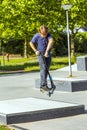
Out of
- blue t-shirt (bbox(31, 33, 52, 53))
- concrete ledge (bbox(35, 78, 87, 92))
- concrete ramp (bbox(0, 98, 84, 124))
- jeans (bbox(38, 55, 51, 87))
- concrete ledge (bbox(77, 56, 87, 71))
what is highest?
blue t-shirt (bbox(31, 33, 52, 53))

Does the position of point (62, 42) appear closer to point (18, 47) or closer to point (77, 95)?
point (18, 47)

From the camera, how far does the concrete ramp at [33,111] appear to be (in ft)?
31.1

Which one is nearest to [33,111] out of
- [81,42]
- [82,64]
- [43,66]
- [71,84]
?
[43,66]

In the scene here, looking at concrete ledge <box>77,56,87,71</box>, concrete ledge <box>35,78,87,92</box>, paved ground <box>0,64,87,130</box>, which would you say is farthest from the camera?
concrete ledge <box>77,56,87,71</box>

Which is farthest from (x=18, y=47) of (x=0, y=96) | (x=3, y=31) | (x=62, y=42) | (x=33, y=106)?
(x=33, y=106)

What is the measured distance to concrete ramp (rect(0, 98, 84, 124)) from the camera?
9484mm

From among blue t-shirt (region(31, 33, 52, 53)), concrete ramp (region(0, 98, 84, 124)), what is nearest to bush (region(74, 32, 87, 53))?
blue t-shirt (region(31, 33, 52, 53))

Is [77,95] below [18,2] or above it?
below

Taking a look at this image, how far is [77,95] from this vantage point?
1468 cm

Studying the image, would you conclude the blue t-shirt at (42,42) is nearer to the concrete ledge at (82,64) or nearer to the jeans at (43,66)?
the jeans at (43,66)

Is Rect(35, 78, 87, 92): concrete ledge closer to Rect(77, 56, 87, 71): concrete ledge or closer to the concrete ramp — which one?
the concrete ramp

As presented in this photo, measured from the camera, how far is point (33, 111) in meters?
9.67

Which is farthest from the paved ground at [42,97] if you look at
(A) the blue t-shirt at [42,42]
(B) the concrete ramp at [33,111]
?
(A) the blue t-shirt at [42,42]

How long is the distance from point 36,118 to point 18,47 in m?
37.5
